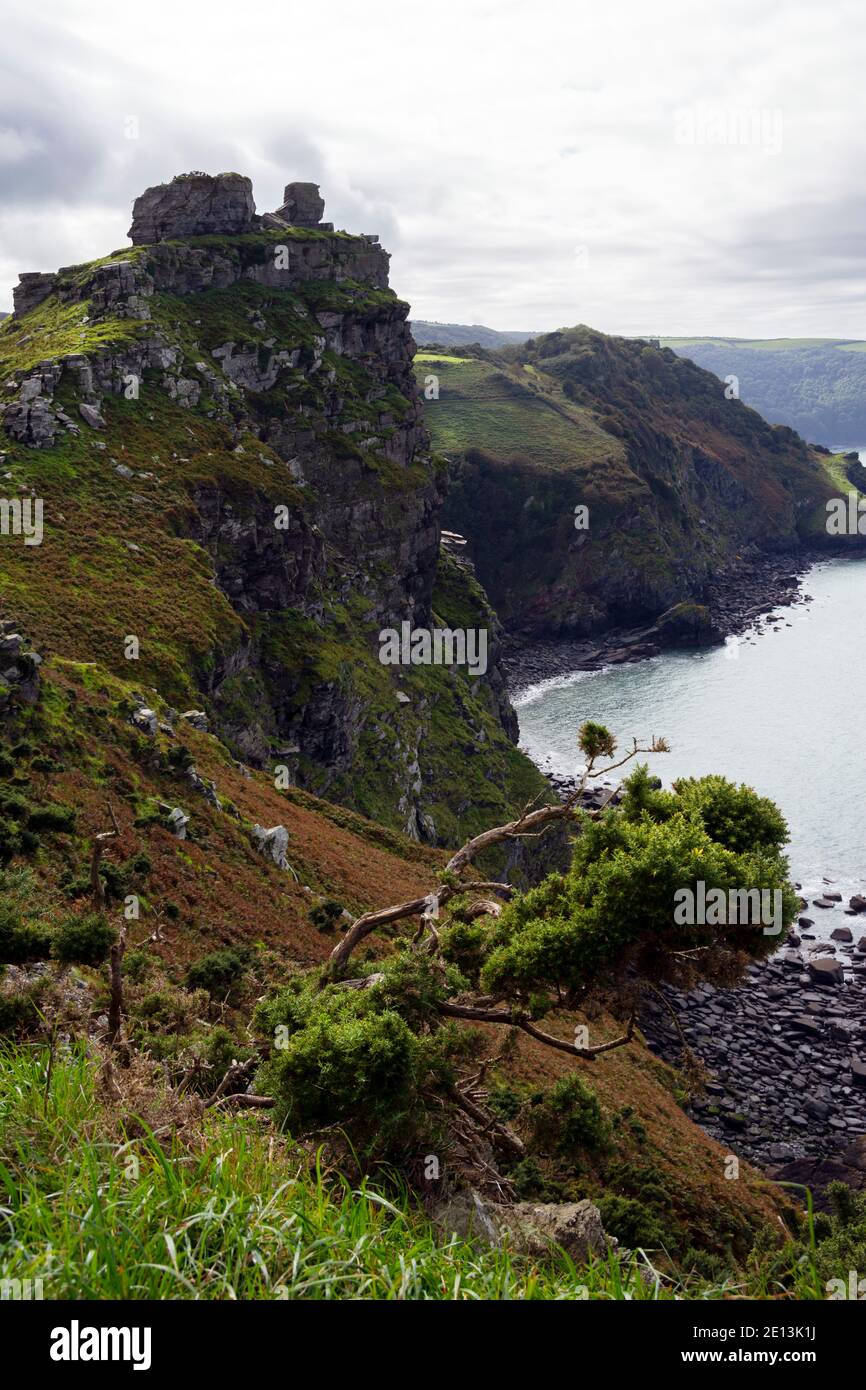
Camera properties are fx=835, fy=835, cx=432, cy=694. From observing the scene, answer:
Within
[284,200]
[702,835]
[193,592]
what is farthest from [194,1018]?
[284,200]

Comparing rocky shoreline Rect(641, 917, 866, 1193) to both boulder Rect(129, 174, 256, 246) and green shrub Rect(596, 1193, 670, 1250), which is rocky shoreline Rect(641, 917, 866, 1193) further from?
boulder Rect(129, 174, 256, 246)

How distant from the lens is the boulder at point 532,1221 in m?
11.7

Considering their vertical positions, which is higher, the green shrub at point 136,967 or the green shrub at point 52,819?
the green shrub at point 52,819

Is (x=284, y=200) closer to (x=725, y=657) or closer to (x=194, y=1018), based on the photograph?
(x=725, y=657)

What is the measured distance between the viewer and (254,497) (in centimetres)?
7312

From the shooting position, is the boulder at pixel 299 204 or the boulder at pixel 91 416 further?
the boulder at pixel 299 204

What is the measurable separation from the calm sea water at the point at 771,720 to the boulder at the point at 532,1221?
242ft

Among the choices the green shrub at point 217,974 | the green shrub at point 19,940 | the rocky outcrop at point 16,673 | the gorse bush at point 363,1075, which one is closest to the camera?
the gorse bush at point 363,1075

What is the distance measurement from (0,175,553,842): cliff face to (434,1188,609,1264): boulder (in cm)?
3921

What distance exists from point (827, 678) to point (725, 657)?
69.9 ft

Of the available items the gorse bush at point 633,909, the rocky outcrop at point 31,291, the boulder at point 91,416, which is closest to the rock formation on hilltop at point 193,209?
the rocky outcrop at point 31,291

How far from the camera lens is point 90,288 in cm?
8306

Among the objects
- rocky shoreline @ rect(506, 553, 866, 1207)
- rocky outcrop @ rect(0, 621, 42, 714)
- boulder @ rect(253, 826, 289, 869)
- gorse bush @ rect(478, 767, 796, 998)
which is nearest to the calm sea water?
rocky shoreline @ rect(506, 553, 866, 1207)

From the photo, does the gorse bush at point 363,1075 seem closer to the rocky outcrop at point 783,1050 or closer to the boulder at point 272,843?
the boulder at point 272,843
